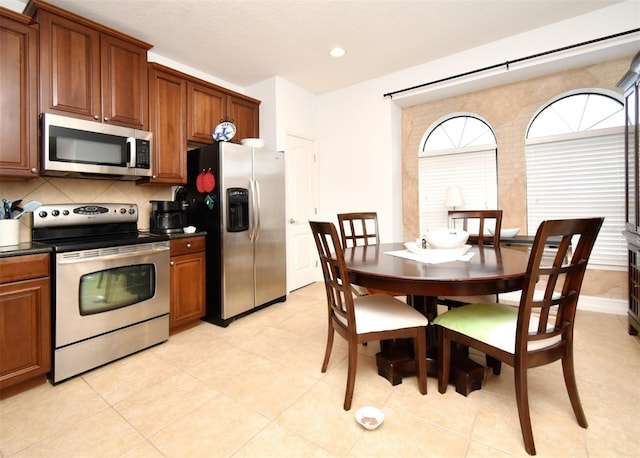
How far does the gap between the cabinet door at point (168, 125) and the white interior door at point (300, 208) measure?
1.33 meters

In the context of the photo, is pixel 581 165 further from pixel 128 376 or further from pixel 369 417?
pixel 128 376

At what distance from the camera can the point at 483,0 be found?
8.06 feet

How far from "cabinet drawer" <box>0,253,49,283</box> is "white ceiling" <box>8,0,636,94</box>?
77.5 inches

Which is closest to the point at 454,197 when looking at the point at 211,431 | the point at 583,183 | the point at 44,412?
the point at 583,183

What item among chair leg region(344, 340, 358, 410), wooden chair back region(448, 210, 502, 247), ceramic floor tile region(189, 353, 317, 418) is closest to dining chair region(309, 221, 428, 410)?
chair leg region(344, 340, 358, 410)

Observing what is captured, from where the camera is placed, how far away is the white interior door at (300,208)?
12.9ft

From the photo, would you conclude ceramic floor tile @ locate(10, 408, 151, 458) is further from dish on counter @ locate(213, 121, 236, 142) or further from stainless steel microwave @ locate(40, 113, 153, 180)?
dish on counter @ locate(213, 121, 236, 142)

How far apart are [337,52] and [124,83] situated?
6.84ft

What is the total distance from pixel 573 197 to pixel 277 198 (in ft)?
10.3

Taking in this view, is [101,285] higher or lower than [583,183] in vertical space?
lower

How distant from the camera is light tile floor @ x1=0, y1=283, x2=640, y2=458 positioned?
1360 mm

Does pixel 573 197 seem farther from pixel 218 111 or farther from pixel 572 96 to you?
pixel 218 111

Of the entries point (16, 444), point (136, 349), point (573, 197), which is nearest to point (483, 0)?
point (573, 197)

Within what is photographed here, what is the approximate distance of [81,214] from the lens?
2.23m
